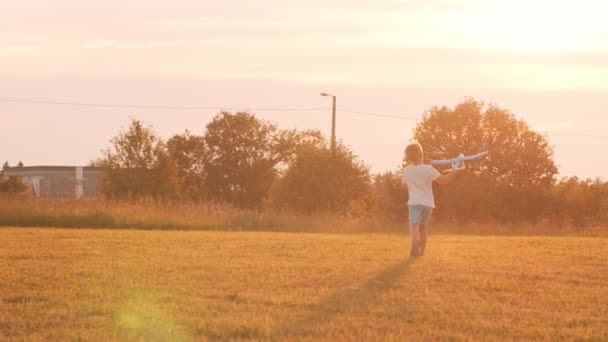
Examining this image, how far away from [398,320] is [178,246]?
29.6 feet

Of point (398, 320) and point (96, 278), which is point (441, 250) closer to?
point (96, 278)

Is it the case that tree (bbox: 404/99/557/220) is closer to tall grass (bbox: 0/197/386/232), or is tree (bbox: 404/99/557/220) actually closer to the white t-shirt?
tall grass (bbox: 0/197/386/232)

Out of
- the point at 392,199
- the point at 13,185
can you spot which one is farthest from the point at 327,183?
the point at 13,185

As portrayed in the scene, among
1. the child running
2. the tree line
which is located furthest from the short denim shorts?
the tree line

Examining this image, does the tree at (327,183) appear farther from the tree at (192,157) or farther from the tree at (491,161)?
the tree at (192,157)

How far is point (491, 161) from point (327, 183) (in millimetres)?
10284

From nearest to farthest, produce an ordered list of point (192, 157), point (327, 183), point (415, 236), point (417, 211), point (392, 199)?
point (417, 211) → point (415, 236) → point (392, 199) → point (327, 183) → point (192, 157)

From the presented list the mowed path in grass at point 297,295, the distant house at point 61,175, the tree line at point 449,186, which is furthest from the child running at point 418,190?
the distant house at point 61,175

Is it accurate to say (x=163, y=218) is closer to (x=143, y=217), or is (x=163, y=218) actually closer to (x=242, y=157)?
(x=143, y=217)

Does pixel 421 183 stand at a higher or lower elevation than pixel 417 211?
higher

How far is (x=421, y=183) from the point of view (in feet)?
45.3

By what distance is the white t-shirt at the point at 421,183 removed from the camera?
13703 millimetres

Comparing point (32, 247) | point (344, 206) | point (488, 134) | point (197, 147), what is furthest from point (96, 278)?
point (197, 147)

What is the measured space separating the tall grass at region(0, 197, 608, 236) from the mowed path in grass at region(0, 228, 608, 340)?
14217mm
